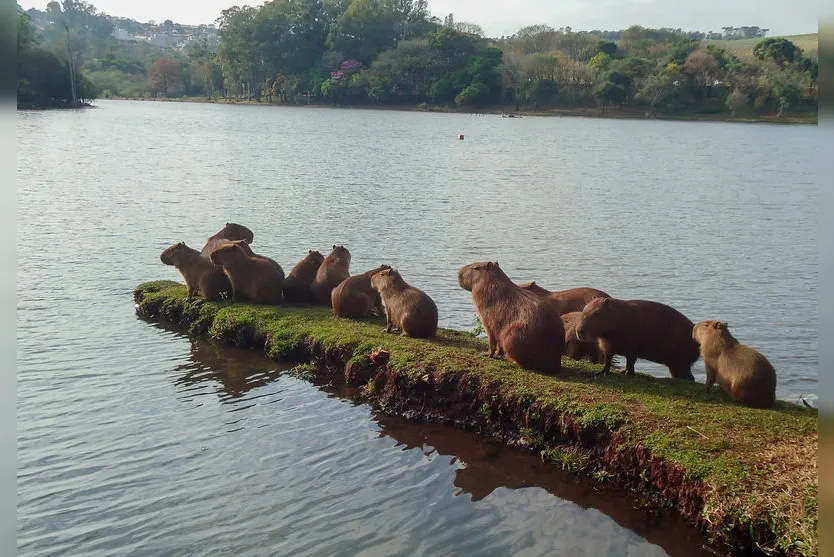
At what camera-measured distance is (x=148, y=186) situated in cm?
2997

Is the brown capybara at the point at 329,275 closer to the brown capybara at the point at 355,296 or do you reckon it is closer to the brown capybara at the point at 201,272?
the brown capybara at the point at 355,296

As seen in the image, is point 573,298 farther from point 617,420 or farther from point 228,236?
point 228,236

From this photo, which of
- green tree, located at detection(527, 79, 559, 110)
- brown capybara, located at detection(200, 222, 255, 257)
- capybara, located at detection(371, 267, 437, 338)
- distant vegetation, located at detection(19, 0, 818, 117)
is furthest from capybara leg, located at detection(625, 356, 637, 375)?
green tree, located at detection(527, 79, 559, 110)

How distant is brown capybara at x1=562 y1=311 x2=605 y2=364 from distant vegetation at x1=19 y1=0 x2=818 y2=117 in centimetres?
6335

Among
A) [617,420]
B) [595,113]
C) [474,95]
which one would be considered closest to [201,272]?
[617,420]

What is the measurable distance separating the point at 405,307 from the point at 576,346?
2.28 m

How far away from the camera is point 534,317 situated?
343 inches

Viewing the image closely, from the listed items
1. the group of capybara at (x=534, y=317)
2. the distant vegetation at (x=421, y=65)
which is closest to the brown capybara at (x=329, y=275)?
the group of capybara at (x=534, y=317)

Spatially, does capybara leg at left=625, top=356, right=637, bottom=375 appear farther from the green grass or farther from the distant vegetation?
the distant vegetation

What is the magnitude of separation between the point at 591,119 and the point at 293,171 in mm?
62922

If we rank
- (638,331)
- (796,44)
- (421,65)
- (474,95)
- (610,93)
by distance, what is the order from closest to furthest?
(638,331)
(796,44)
(610,93)
(474,95)
(421,65)

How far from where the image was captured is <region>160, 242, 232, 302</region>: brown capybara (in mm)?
12359

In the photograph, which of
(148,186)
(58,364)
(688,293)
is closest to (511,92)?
(148,186)

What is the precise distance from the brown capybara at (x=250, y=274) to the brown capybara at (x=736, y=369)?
6.51 meters
